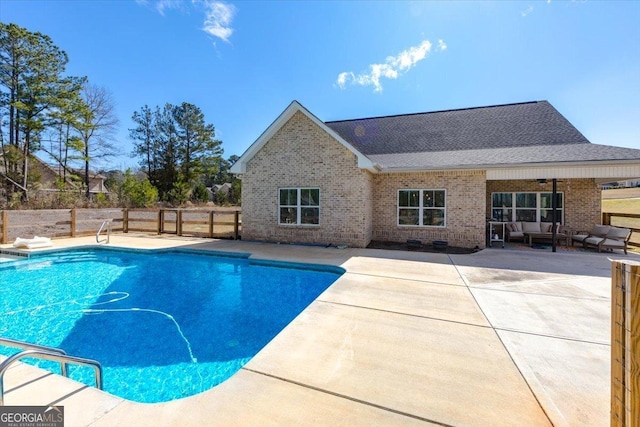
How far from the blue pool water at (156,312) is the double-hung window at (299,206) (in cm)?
332

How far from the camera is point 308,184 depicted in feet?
38.0

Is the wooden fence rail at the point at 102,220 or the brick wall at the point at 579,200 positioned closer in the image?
the wooden fence rail at the point at 102,220

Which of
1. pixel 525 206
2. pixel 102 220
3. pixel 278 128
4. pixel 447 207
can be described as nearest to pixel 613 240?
pixel 525 206

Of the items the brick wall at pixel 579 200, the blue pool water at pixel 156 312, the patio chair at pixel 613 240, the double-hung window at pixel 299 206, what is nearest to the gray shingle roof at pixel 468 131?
the brick wall at pixel 579 200

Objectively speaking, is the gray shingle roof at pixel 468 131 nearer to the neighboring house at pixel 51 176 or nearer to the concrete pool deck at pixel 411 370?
the concrete pool deck at pixel 411 370

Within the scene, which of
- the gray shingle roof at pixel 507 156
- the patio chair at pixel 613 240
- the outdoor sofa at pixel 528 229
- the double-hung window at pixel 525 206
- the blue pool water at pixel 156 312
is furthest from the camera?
the double-hung window at pixel 525 206

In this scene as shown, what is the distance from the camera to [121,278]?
7789 mm

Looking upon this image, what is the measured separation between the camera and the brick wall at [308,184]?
10945mm

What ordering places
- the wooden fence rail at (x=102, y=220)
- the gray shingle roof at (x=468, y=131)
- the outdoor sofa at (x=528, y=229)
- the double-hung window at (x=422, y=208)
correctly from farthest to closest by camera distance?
the gray shingle roof at (x=468, y=131) < the outdoor sofa at (x=528, y=229) < the wooden fence rail at (x=102, y=220) < the double-hung window at (x=422, y=208)

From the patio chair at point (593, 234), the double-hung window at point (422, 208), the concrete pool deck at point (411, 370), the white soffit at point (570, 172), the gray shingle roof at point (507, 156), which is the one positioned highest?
the gray shingle roof at point (507, 156)

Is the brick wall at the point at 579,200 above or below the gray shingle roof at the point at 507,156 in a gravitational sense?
below

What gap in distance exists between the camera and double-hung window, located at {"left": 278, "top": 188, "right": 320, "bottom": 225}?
38.1ft

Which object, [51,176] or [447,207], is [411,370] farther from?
[51,176]

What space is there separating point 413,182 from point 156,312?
34.0ft
